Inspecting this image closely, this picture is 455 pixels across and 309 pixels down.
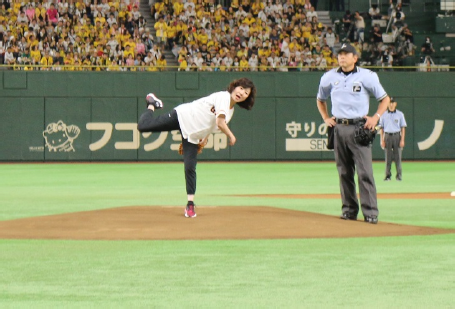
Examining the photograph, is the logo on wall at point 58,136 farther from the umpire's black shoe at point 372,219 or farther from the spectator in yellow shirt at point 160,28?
the umpire's black shoe at point 372,219

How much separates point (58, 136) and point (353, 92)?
2287cm

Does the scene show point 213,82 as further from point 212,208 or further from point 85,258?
point 85,258

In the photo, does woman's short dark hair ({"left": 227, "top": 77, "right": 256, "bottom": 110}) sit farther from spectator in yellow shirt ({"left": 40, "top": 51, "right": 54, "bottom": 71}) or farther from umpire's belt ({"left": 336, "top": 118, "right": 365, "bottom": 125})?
spectator in yellow shirt ({"left": 40, "top": 51, "right": 54, "bottom": 71})

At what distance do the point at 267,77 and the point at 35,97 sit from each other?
8.72m

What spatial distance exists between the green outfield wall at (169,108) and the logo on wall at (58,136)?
0.12 ft

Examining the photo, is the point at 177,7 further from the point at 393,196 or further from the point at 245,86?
the point at 245,86

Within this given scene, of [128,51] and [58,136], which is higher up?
[128,51]

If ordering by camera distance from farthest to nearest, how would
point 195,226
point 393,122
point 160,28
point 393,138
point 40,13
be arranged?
point 160,28, point 40,13, point 393,122, point 393,138, point 195,226

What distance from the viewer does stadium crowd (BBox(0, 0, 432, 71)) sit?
31.8 m

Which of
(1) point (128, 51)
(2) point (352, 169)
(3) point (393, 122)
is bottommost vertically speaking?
(2) point (352, 169)

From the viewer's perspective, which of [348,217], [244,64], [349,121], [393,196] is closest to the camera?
[349,121]

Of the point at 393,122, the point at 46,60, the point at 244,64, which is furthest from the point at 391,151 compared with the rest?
the point at 46,60

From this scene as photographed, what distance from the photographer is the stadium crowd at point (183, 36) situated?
31.8m

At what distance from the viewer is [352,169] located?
36.9 ft
